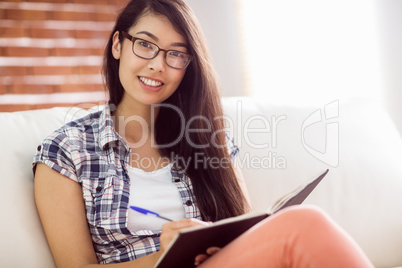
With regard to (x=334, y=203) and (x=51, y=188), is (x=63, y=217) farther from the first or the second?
(x=334, y=203)

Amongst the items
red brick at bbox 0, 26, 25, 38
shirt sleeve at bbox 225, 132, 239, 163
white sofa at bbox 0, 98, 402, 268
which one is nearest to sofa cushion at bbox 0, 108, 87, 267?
white sofa at bbox 0, 98, 402, 268

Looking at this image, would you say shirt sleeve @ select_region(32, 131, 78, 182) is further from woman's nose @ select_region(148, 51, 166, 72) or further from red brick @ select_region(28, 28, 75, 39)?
red brick @ select_region(28, 28, 75, 39)

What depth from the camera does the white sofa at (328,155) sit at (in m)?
1.58

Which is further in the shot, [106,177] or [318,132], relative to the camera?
[318,132]

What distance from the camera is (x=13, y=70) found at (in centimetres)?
254

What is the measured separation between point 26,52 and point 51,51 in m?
0.13

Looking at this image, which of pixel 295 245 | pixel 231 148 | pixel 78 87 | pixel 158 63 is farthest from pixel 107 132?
pixel 78 87

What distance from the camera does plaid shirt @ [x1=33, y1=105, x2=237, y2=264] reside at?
1.24 meters

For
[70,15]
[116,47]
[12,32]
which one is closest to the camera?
[116,47]

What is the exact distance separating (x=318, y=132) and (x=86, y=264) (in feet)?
3.09

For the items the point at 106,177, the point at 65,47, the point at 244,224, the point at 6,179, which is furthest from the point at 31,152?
the point at 65,47

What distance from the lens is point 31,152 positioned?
1347mm

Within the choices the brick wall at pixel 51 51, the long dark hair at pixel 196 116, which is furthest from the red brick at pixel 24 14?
the long dark hair at pixel 196 116

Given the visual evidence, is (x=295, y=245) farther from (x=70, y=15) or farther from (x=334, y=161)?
(x=70, y=15)
